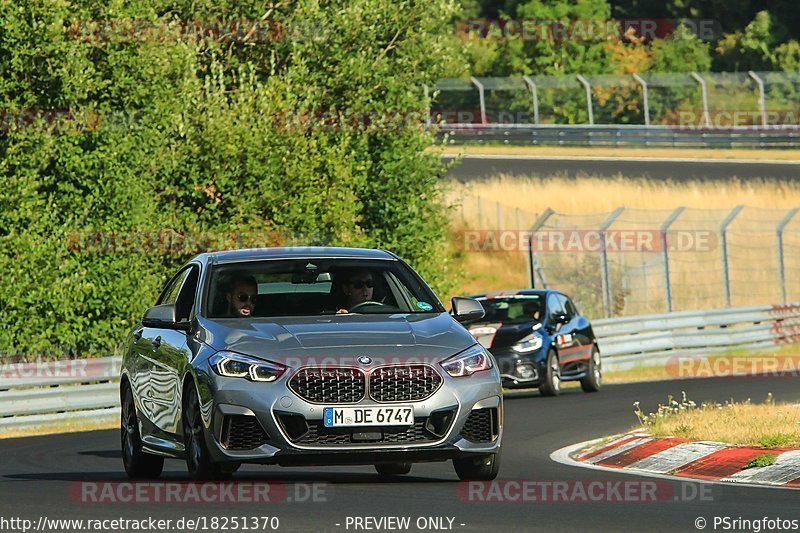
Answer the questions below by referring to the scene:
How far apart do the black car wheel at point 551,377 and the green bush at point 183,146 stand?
6.25 metres

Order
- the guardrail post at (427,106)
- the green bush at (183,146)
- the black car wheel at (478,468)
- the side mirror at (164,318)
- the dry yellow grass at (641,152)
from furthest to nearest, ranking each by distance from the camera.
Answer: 1. the dry yellow grass at (641,152)
2. the guardrail post at (427,106)
3. the green bush at (183,146)
4. the side mirror at (164,318)
5. the black car wheel at (478,468)

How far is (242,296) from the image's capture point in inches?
473

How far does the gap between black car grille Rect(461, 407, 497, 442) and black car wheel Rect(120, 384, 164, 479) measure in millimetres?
2906

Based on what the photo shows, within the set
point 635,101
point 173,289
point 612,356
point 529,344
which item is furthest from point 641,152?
point 173,289

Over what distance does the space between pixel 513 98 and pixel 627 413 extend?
5323 cm

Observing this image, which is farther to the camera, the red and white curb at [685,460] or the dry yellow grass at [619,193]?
the dry yellow grass at [619,193]

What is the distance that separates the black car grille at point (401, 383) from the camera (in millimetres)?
10938

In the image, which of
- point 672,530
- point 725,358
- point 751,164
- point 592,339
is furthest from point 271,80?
point 751,164

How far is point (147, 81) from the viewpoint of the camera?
2694 cm

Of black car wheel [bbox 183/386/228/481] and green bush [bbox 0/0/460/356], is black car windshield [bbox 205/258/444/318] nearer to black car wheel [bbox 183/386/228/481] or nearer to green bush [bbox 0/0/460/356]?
black car wheel [bbox 183/386/228/481]

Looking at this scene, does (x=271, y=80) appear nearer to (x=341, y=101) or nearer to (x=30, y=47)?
(x=341, y=101)

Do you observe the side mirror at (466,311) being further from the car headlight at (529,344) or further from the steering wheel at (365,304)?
the car headlight at (529,344)

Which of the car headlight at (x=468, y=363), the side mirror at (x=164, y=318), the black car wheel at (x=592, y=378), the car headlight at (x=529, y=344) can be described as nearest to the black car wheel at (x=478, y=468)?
the car headlight at (x=468, y=363)

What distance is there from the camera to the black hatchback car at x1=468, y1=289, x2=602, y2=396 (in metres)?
24.3
